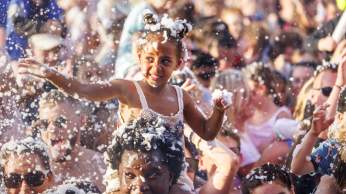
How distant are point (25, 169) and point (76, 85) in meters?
0.29

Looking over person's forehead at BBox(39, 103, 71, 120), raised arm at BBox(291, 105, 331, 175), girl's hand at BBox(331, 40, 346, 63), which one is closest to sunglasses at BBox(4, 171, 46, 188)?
person's forehead at BBox(39, 103, 71, 120)

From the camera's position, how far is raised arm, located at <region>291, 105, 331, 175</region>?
214cm

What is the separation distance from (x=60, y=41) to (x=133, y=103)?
0.33 meters

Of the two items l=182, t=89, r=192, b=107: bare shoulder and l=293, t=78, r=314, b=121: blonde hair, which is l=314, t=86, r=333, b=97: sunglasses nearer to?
l=293, t=78, r=314, b=121: blonde hair

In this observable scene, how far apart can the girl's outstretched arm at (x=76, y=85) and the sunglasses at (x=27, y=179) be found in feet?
0.85

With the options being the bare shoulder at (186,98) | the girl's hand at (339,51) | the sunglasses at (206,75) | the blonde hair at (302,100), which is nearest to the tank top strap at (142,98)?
the bare shoulder at (186,98)

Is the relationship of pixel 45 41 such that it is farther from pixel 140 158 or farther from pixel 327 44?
pixel 327 44

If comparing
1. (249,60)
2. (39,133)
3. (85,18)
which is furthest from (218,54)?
(39,133)

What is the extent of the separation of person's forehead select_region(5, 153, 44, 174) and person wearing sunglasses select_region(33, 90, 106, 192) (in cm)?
7

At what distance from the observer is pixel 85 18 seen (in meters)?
2.12

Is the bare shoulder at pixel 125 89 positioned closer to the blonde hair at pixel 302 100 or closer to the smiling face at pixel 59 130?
the smiling face at pixel 59 130

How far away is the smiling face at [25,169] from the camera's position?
1.93m

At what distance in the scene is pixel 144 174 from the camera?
1.86 meters

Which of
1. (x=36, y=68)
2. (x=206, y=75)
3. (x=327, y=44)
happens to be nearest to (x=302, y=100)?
(x=327, y=44)
